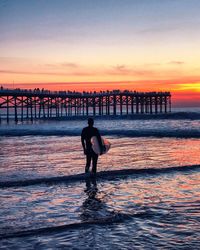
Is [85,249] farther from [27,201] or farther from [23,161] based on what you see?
[23,161]

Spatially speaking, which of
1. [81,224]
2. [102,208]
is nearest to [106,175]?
[102,208]

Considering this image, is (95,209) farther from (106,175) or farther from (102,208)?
(106,175)

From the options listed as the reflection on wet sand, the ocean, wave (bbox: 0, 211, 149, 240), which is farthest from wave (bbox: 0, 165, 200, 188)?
wave (bbox: 0, 211, 149, 240)

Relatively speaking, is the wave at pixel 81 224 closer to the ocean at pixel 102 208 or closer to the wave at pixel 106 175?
the ocean at pixel 102 208

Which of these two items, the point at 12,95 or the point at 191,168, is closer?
the point at 191,168

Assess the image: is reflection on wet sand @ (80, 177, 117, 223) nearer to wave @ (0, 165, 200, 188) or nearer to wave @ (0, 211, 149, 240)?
wave @ (0, 211, 149, 240)

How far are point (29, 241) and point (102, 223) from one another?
1237mm

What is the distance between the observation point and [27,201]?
7387mm

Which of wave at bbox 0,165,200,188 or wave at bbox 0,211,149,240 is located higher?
wave at bbox 0,211,149,240

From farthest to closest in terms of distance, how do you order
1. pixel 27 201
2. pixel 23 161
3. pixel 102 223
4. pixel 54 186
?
pixel 23 161
pixel 54 186
pixel 27 201
pixel 102 223

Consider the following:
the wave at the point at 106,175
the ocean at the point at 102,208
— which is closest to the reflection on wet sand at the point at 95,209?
the ocean at the point at 102,208

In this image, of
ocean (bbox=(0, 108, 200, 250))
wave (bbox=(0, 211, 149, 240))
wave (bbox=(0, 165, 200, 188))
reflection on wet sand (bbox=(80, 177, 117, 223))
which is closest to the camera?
ocean (bbox=(0, 108, 200, 250))

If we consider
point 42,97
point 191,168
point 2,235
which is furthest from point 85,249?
point 42,97

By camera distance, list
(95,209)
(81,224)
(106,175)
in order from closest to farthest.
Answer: (81,224) → (95,209) → (106,175)
